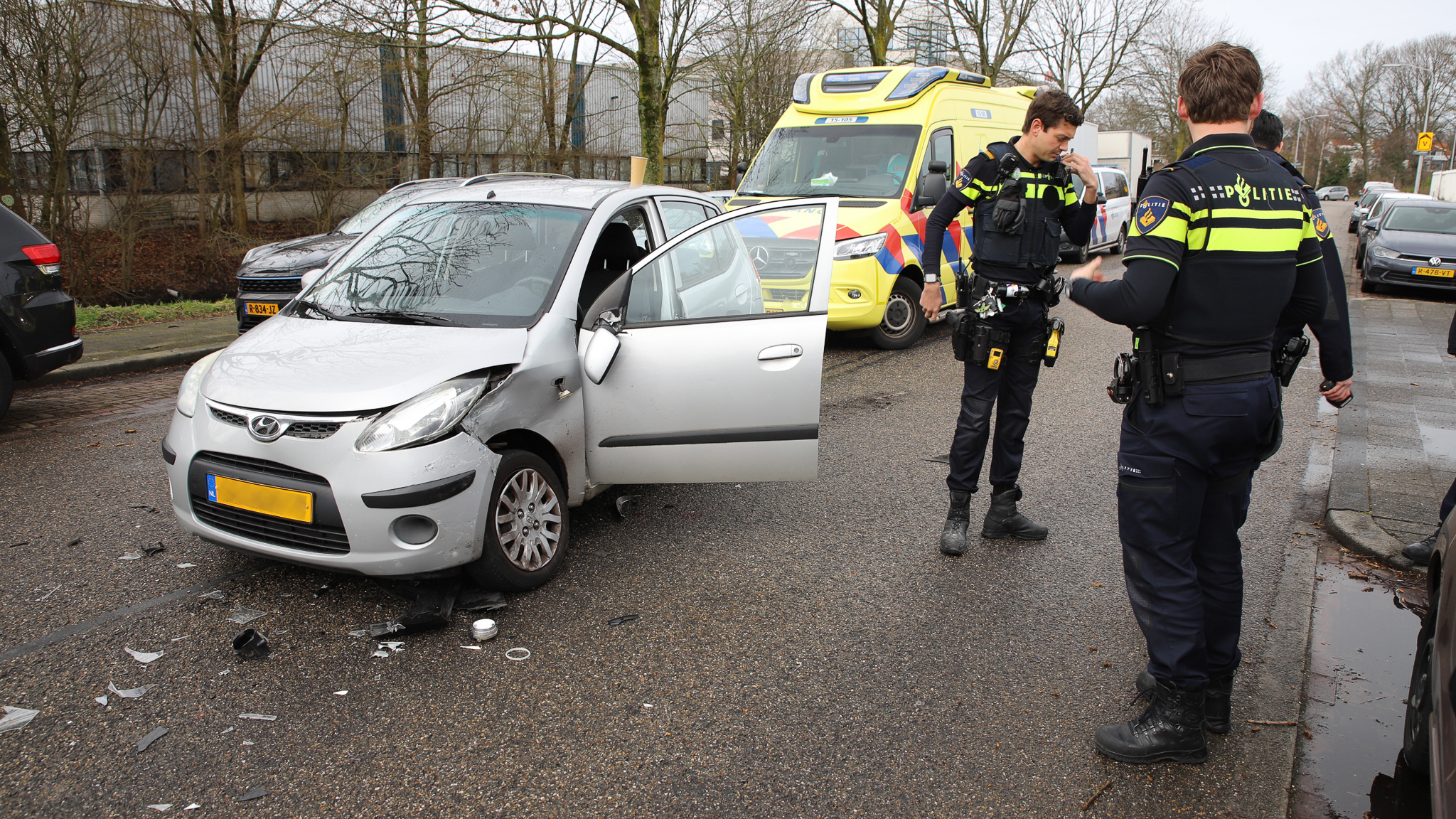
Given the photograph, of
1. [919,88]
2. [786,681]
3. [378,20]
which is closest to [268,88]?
[378,20]

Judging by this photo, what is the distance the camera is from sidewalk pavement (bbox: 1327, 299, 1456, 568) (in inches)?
182

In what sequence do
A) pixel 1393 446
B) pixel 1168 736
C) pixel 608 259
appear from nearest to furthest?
pixel 1168 736
pixel 608 259
pixel 1393 446

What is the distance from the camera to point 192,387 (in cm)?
379

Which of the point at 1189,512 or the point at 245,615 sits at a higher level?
the point at 1189,512

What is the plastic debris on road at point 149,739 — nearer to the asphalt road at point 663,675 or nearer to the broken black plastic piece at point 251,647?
the asphalt road at point 663,675

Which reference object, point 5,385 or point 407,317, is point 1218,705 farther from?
point 5,385

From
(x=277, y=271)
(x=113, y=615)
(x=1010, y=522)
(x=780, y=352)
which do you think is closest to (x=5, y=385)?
(x=277, y=271)

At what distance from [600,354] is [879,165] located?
614 centimetres

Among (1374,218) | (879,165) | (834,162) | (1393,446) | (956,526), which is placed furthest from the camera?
(1374,218)

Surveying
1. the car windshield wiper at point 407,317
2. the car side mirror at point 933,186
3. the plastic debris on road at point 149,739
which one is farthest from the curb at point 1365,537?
the plastic debris on road at point 149,739

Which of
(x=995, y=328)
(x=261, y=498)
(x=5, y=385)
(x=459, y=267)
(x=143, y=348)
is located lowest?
(x=143, y=348)

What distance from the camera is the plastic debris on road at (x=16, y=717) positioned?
284 cm

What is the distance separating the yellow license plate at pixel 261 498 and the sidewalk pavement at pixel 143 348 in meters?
5.12

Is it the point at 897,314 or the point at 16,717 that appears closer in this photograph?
the point at 16,717
